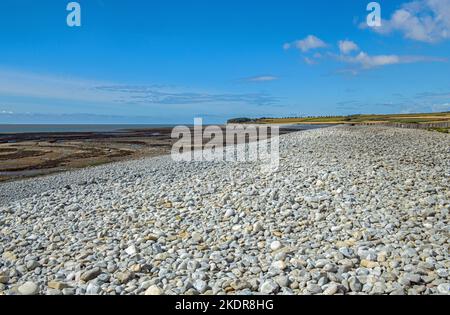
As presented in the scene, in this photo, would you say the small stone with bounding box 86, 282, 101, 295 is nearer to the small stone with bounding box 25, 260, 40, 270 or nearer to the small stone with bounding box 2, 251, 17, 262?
the small stone with bounding box 25, 260, 40, 270

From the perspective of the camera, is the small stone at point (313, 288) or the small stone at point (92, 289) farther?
the small stone at point (92, 289)

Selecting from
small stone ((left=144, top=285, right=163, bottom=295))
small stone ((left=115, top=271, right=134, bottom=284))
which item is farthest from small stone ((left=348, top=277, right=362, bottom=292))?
small stone ((left=115, top=271, right=134, bottom=284))

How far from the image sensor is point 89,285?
20.5ft

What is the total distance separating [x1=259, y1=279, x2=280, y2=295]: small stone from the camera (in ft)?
18.8

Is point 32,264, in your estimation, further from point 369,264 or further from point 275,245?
point 369,264

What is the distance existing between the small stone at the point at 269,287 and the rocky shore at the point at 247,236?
17 millimetres

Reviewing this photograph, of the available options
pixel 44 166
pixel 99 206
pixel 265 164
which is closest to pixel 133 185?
pixel 99 206

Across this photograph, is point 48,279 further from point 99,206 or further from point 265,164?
point 265,164

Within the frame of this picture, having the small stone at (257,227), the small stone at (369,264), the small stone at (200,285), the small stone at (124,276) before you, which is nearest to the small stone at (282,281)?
the small stone at (200,285)

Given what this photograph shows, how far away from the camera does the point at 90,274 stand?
21.8ft

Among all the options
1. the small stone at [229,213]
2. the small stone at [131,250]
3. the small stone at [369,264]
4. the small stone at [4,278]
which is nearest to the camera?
the small stone at [369,264]

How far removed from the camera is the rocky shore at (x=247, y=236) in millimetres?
6051

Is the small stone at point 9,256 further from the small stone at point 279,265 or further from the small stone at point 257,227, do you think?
the small stone at point 279,265
